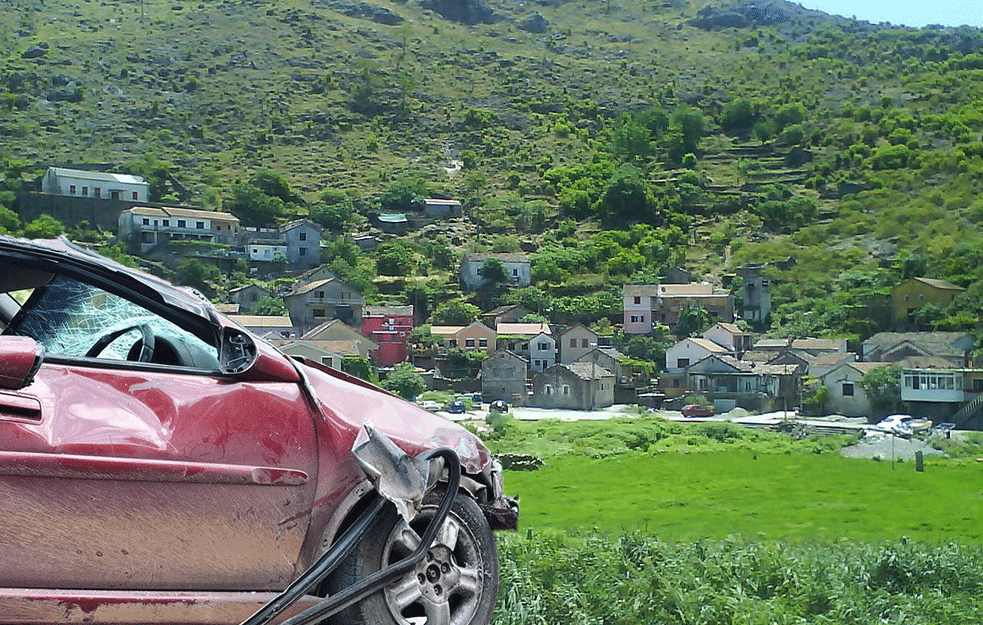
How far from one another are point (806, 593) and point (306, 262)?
256 feet

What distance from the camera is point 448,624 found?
280 centimetres

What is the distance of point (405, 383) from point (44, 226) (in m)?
29.9

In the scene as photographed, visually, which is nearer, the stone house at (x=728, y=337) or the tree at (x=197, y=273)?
the stone house at (x=728, y=337)

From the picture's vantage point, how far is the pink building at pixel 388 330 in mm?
67000

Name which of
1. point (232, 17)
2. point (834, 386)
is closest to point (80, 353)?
point (834, 386)

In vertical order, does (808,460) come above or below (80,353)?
below

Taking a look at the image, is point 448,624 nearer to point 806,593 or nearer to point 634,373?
point 806,593

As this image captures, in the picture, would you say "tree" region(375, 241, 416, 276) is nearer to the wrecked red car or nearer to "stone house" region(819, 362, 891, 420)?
"stone house" region(819, 362, 891, 420)

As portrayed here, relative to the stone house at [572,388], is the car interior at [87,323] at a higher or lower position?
higher

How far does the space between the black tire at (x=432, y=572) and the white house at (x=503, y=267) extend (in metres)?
75.6

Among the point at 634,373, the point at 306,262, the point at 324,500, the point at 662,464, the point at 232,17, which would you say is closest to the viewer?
the point at 324,500

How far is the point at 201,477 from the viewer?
8.05ft

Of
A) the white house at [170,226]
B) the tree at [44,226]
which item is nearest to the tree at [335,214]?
the white house at [170,226]

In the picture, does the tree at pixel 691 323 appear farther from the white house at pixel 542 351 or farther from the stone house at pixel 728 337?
the white house at pixel 542 351
